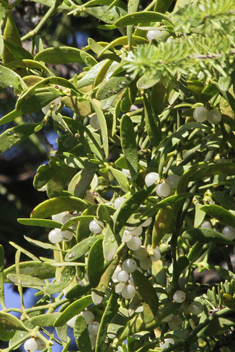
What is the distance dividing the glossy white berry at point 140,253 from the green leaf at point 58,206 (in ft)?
0.30

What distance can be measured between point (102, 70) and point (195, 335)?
402 mm

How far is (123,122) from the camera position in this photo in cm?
50

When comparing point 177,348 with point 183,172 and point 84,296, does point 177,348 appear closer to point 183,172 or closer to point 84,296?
point 84,296

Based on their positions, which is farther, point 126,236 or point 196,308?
point 196,308

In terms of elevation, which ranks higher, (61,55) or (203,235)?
(61,55)

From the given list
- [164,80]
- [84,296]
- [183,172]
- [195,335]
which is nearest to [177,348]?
[195,335]

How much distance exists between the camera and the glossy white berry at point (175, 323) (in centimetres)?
66

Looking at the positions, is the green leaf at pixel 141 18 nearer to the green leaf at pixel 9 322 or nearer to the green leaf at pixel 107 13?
the green leaf at pixel 107 13

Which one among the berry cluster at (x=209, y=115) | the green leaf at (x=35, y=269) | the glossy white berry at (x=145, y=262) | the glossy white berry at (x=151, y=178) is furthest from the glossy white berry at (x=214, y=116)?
the green leaf at (x=35, y=269)

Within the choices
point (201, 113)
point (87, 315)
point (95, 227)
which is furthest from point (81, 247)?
point (201, 113)

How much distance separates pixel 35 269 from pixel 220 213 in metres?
0.28

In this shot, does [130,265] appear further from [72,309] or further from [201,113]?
[201,113]

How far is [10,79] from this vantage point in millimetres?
558

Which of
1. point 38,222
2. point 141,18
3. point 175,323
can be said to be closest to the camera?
point 141,18
